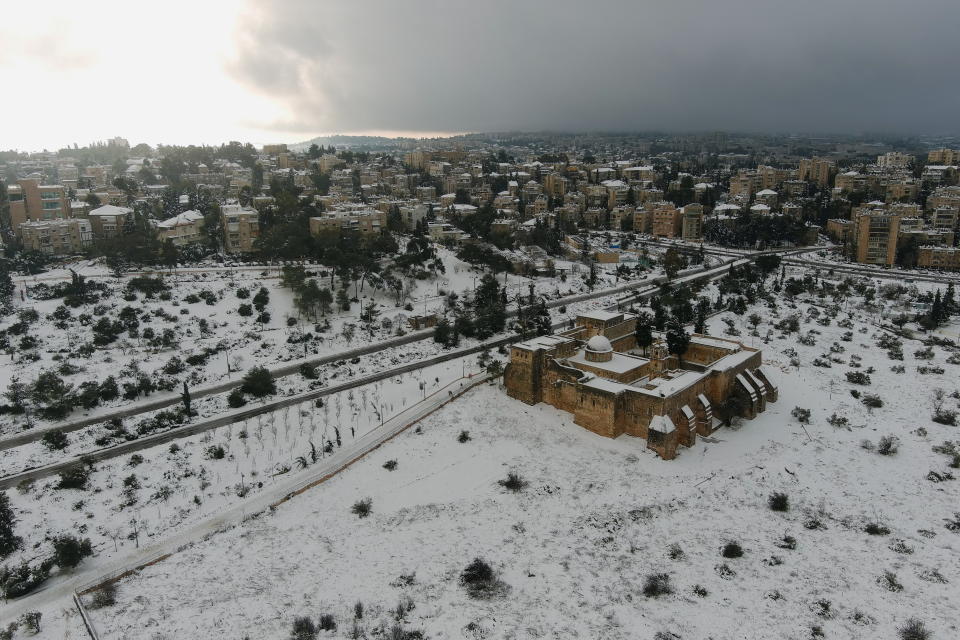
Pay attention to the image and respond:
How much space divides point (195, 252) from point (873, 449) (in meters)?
46.6

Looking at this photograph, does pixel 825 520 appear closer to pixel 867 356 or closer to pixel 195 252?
pixel 867 356

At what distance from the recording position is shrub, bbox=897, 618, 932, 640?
554 inches

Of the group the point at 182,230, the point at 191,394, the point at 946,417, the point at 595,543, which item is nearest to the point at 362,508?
the point at 595,543

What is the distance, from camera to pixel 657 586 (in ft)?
52.0

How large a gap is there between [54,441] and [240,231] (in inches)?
1150

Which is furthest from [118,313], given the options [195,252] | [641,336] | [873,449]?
[873,449]

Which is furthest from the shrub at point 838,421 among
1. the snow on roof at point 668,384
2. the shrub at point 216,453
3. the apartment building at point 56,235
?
the apartment building at point 56,235

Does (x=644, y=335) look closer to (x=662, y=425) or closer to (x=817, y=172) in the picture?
(x=662, y=425)

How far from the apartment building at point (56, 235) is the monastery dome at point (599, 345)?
4249cm

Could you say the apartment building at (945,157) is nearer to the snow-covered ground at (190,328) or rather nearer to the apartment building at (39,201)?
the snow-covered ground at (190,328)

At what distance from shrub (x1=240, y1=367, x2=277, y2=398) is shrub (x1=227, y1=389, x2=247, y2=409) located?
0.56m

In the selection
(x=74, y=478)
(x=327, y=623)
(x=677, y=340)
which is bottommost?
(x=327, y=623)

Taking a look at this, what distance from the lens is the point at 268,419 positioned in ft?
84.9

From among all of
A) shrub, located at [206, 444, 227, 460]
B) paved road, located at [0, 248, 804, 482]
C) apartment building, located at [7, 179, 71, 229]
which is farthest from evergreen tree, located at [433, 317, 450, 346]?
apartment building, located at [7, 179, 71, 229]
